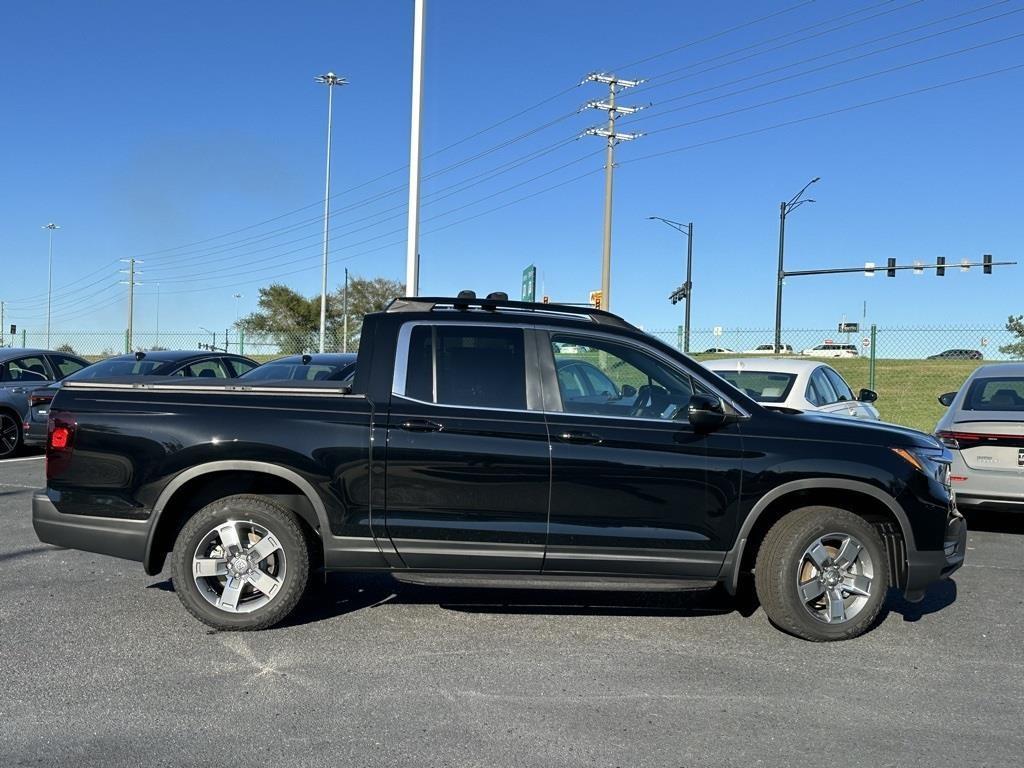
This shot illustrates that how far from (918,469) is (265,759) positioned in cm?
385

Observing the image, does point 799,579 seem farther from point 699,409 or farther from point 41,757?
point 41,757

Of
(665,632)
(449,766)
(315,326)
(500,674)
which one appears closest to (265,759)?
(449,766)

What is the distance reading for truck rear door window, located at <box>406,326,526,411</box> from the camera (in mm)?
5234

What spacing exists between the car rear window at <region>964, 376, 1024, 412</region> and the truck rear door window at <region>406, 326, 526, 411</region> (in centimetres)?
576

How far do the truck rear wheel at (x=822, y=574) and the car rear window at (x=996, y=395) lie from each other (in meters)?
4.42

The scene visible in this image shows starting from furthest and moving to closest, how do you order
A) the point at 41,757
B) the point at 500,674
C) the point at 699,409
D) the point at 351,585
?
the point at 351,585 → the point at 699,409 → the point at 500,674 → the point at 41,757

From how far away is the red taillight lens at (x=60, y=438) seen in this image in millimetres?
5227

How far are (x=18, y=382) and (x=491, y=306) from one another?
1052 cm

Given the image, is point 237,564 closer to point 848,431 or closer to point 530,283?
point 848,431

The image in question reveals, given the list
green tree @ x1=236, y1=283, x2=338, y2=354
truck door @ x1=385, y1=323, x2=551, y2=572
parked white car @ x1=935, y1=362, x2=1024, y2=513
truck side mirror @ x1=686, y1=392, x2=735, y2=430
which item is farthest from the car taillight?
green tree @ x1=236, y1=283, x2=338, y2=354

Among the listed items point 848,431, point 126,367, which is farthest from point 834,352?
point 848,431

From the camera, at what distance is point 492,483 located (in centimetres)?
506

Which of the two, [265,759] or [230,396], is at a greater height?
[230,396]

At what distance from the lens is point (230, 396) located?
5258 millimetres
